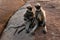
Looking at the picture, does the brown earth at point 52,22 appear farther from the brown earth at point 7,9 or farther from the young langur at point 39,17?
the brown earth at point 7,9

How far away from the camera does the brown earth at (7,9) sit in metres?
2.63

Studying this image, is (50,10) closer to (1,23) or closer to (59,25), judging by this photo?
(59,25)

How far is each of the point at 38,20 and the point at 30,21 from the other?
0.33ft

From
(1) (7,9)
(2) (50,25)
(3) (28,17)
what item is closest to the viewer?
(3) (28,17)

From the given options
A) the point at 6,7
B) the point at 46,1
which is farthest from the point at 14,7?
the point at 46,1

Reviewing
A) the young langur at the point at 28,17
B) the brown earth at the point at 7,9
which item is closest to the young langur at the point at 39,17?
the young langur at the point at 28,17

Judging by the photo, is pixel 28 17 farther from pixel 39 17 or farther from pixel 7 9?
pixel 7 9

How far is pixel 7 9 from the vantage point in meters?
2.81

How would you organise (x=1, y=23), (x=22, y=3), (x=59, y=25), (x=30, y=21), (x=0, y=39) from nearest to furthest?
(x=30, y=21) < (x=0, y=39) < (x=59, y=25) < (x=1, y=23) < (x=22, y=3)

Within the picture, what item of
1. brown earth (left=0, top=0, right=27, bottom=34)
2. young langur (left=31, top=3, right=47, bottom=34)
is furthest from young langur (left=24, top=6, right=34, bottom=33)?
brown earth (left=0, top=0, right=27, bottom=34)

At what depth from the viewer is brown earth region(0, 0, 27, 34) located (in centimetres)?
263

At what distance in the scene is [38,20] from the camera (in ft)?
7.04

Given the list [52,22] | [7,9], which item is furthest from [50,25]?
[7,9]

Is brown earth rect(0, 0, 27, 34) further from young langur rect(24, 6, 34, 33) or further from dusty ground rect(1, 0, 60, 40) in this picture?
young langur rect(24, 6, 34, 33)
